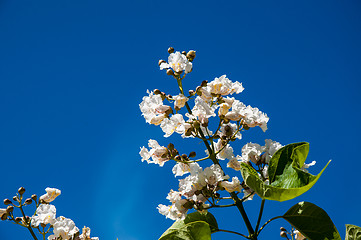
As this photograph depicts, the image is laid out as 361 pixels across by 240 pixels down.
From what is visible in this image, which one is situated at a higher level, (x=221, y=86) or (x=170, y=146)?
(x=221, y=86)

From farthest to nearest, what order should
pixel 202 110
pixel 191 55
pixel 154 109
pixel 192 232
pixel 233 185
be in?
pixel 191 55, pixel 154 109, pixel 202 110, pixel 233 185, pixel 192 232

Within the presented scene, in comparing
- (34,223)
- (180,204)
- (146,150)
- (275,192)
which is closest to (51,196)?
(34,223)

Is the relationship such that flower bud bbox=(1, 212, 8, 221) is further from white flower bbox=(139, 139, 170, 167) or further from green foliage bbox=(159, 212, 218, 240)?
green foliage bbox=(159, 212, 218, 240)

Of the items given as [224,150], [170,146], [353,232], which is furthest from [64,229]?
[353,232]

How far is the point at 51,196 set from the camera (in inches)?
98.3

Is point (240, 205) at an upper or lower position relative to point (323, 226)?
upper

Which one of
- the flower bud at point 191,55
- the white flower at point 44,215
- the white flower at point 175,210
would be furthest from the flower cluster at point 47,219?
the flower bud at point 191,55

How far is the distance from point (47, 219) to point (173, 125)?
1418 mm

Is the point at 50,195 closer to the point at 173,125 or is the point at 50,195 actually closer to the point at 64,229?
the point at 64,229

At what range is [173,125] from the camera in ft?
5.55

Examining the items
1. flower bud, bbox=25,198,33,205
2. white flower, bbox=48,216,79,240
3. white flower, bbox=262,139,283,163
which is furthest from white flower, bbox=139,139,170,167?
flower bud, bbox=25,198,33,205

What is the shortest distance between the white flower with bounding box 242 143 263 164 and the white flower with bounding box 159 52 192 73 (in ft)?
1.92

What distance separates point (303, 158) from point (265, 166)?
25 centimetres

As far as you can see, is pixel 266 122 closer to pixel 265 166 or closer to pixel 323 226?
pixel 265 166
